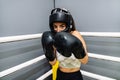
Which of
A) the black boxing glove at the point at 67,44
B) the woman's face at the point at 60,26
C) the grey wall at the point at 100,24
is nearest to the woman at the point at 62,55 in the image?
the woman's face at the point at 60,26

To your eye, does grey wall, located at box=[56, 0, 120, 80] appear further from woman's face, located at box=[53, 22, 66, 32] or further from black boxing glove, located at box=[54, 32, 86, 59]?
black boxing glove, located at box=[54, 32, 86, 59]

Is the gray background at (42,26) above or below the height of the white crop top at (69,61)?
above

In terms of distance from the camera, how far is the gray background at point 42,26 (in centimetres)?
89

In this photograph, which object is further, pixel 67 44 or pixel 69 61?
pixel 69 61

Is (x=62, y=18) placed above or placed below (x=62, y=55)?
above

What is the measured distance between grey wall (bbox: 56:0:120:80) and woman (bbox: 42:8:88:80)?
0.80 ft

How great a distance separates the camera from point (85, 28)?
1.16 meters

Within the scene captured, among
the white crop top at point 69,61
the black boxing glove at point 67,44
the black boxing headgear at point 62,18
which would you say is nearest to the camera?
the black boxing glove at point 67,44

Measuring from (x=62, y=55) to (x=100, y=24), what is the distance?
1.41 feet

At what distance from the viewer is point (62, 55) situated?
83 centimetres

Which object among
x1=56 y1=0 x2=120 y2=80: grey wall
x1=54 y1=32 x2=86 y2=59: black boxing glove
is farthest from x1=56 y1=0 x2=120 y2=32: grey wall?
x1=54 y1=32 x2=86 y2=59: black boxing glove

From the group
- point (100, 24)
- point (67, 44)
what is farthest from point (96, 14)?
point (67, 44)

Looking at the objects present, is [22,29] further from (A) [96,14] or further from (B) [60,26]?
(A) [96,14]

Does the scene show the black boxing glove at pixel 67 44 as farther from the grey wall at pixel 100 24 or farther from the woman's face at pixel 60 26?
the grey wall at pixel 100 24
